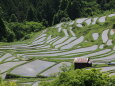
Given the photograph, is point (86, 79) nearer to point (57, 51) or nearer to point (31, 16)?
point (57, 51)

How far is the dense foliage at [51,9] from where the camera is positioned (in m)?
83.4

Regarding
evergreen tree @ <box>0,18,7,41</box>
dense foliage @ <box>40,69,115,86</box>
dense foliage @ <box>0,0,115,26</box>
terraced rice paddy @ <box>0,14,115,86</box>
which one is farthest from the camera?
dense foliage @ <box>0,0,115,26</box>

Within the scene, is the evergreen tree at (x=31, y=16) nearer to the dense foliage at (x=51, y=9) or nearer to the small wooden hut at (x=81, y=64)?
the dense foliage at (x=51, y=9)

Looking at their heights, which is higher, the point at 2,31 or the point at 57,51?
the point at 2,31

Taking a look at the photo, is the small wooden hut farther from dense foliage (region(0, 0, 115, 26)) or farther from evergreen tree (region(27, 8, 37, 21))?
evergreen tree (region(27, 8, 37, 21))

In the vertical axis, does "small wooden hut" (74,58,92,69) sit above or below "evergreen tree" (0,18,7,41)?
below

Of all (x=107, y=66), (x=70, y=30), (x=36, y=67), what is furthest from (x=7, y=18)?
(x=107, y=66)

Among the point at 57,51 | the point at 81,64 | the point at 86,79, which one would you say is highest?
the point at 86,79

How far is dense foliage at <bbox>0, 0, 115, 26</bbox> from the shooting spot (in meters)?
83.4

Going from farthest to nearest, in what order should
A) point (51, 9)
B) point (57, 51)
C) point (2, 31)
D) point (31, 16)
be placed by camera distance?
point (51, 9) → point (31, 16) → point (2, 31) → point (57, 51)

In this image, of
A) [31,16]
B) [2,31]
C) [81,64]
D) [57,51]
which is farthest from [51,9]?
[81,64]

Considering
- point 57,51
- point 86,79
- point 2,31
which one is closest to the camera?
point 86,79

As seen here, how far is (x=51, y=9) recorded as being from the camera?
97000 millimetres

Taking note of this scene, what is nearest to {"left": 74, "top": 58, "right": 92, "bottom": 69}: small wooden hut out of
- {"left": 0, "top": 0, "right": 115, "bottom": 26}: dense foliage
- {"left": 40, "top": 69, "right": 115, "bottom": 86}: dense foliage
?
{"left": 40, "top": 69, "right": 115, "bottom": 86}: dense foliage
